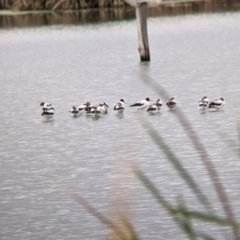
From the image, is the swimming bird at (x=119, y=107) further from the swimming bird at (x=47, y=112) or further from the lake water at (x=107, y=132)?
the swimming bird at (x=47, y=112)

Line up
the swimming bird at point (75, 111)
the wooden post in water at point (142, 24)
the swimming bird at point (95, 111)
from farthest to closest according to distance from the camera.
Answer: the wooden post in water at point (142, 24)
the swimming bird at point (75, 111)
the swimming bird at point (95, 111)

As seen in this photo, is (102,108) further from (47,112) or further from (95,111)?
(47,112)

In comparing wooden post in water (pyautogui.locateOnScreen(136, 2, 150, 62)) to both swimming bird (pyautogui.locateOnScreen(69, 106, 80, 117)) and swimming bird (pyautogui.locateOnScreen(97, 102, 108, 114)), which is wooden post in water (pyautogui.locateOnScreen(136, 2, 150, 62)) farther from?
swimming bird (pyautogui.locateOnScreen(97, 102, 108, 114))

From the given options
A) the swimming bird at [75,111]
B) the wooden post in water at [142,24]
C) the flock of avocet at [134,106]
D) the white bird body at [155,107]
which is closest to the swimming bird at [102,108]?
the flock of avocet at [134,106]

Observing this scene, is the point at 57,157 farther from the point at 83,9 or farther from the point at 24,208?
the point at 83,9

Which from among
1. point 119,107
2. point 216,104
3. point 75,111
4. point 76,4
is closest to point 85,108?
point 75,111

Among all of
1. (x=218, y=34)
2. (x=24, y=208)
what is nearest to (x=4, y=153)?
(x=24, y=208)

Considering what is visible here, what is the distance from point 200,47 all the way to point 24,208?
796 inches

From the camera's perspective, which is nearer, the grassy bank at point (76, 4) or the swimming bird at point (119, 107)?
the swimming bird at point (119, 107)

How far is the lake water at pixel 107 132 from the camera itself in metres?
8.41

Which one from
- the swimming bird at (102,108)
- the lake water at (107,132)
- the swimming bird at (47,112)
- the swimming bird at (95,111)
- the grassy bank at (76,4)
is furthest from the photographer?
the grassy bank at (76,4)

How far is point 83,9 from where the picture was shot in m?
43.7

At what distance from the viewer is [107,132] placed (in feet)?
46.1

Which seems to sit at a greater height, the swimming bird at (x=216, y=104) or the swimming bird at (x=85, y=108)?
the swimming bird at (x=216, y=104)
